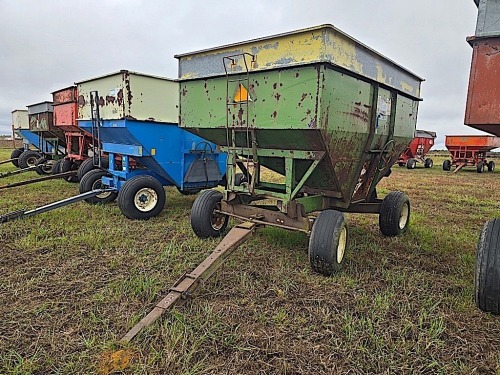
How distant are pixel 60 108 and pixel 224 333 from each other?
301 inches

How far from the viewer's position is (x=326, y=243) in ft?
11.3

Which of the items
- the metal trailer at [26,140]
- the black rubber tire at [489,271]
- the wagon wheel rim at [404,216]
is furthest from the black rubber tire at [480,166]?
the metal trailer at [26,140]

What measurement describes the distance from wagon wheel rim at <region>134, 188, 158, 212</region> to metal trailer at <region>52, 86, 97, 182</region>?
295 centimetres

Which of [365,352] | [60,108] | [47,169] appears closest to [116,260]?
[365,352]

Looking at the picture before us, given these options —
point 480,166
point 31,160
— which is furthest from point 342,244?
point 480,166

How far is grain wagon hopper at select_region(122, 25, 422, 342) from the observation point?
3.46 m

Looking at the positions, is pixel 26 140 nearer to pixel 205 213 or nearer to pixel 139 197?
pixel 139 197

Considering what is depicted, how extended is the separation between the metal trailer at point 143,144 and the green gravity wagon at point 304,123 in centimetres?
135

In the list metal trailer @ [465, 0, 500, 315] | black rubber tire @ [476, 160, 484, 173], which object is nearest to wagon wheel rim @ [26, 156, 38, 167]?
metal trailer @ [465, 0, 500, 315]

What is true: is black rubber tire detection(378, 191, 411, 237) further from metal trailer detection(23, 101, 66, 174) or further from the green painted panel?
metal trailer detection(23, 101, 66, 174)

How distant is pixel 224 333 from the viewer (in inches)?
99.3

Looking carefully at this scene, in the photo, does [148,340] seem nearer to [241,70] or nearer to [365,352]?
[365,352]

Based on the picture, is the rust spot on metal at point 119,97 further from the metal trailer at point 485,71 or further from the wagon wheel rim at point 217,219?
the metal trailer at point 485,71

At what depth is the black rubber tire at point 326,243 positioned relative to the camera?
3443 mm
